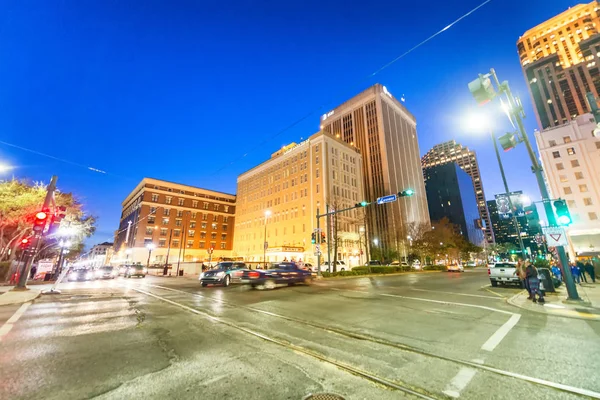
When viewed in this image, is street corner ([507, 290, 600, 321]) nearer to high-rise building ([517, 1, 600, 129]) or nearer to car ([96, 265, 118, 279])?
car ([96, 265, 118, 279])

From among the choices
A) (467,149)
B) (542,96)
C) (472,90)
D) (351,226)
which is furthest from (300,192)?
(467,149)

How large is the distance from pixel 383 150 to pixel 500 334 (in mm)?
82903

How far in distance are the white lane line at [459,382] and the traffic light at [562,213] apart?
407 inches

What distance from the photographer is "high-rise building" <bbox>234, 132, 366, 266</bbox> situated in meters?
59.0

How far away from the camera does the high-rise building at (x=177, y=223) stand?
69500 mm

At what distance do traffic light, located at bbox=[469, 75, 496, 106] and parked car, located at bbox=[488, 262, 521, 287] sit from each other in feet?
49.5

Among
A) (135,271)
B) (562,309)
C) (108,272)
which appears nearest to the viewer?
(562,309)

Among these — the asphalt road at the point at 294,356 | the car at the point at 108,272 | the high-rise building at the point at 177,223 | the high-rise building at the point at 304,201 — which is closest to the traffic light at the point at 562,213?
the asphalt road at the point at 294,356

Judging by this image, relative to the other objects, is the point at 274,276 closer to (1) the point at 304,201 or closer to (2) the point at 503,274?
(2) the point at 503,274

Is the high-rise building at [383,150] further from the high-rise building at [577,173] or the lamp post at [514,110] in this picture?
the lamp post at [514,110]

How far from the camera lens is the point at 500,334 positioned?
6145mm

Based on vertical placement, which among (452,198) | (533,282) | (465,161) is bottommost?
(533,282)

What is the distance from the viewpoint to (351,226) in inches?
2527

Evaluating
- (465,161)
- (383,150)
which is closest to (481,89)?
(383,150)
